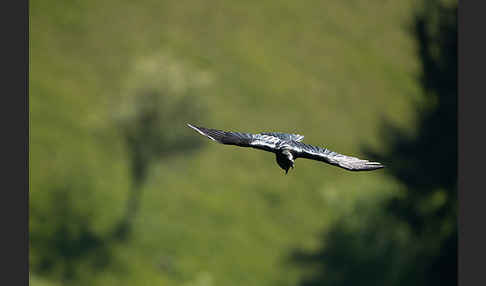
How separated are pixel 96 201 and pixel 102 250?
4534 millimetres

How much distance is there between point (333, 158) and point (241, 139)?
8.12 ft

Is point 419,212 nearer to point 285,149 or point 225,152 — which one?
point 225,152

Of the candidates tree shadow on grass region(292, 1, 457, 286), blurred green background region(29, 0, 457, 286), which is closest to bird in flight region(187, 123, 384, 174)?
blurred green background region(29, 0, 457, 286)

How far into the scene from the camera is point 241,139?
59.4 feet

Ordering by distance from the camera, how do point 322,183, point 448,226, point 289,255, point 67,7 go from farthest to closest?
point 67,7, point 322,183, point 289,255, point 448,226

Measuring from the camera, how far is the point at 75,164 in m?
61.5

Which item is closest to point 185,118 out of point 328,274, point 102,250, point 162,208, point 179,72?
point 179,72

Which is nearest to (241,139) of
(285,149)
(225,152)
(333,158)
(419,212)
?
(285,149)

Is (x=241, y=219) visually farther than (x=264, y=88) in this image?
No

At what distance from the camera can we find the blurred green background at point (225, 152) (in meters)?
57.2

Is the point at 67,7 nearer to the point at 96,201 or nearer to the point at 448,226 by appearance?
the point at 96,201

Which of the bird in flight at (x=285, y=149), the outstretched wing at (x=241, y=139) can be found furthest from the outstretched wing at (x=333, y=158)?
the outstretched wing at (x=241, y=139)

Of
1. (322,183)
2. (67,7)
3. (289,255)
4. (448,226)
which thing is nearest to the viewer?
(448,226)

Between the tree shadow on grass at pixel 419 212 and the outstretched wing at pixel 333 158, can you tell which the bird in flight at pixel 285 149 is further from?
the tree shadow on grass at pixel 419 212
